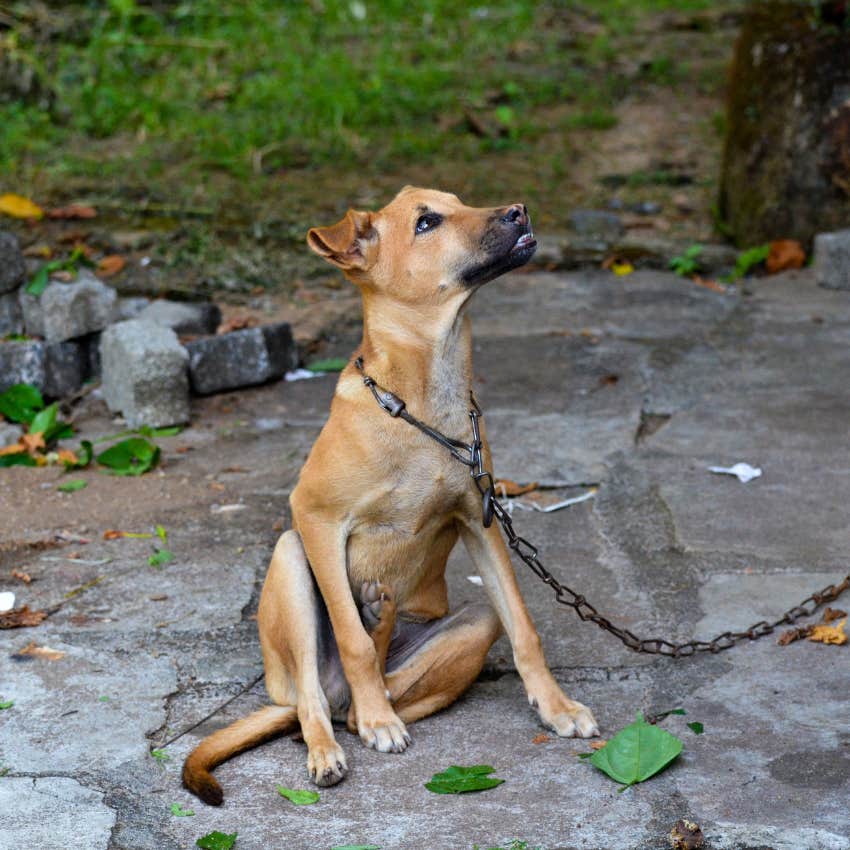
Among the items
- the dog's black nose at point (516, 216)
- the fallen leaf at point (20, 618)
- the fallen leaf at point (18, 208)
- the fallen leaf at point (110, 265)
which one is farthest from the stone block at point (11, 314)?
the dog's black nose at point (516, 216)

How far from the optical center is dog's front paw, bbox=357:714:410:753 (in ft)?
11.6

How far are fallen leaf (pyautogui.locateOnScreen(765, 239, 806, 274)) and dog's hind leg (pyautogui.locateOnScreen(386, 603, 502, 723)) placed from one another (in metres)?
5.20

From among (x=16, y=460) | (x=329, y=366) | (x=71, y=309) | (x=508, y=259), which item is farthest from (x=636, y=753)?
(x=71, y=309)

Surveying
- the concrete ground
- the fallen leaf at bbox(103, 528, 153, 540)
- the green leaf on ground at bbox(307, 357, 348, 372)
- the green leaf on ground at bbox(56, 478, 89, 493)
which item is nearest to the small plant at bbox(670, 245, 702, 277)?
the concrete ground

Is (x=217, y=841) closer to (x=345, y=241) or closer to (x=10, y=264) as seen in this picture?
(x=345, y=241)

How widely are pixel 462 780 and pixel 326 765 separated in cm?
35

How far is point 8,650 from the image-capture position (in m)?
4.10

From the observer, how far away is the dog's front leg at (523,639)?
3.58 metres

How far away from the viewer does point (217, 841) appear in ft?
10.1

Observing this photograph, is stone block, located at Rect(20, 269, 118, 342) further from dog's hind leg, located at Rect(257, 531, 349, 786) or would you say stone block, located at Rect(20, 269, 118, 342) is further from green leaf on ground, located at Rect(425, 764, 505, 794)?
green leaf on ground, located at Rect(425, 764, 505, 794)

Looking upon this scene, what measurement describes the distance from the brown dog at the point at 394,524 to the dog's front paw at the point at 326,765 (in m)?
0.07

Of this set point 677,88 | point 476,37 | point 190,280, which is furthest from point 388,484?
point 476,37

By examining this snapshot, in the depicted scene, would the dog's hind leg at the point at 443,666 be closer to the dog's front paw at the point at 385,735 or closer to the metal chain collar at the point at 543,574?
the dog's front paw at the point at 385,735

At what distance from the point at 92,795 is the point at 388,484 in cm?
111
